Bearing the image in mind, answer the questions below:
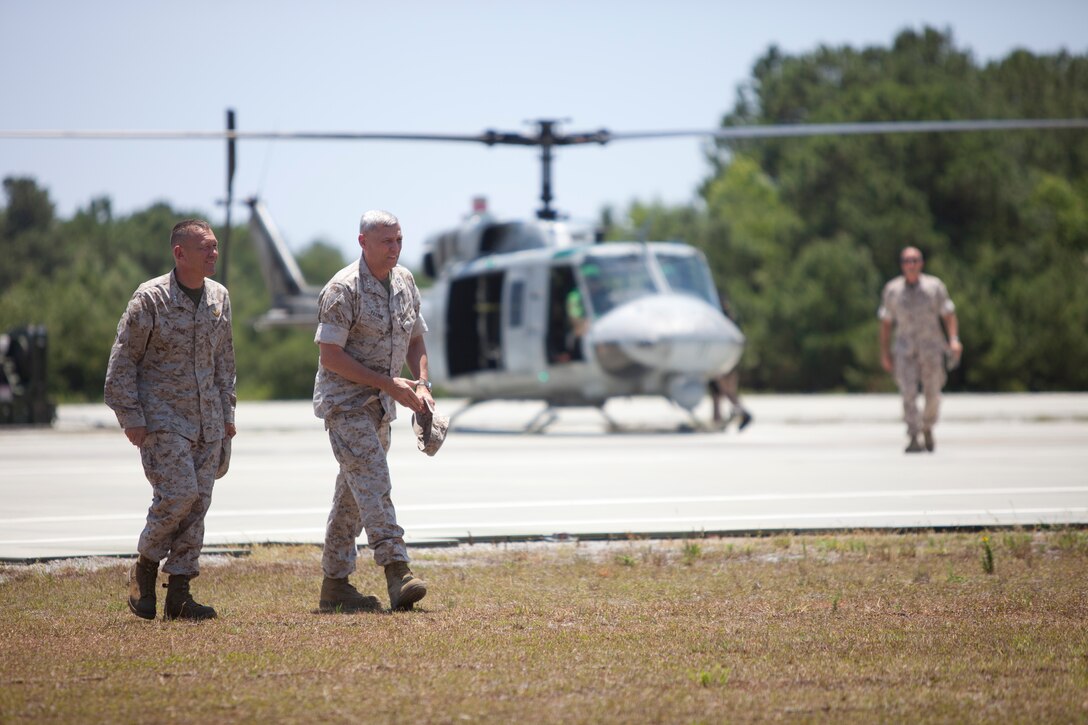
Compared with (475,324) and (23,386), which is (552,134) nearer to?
(475,324)

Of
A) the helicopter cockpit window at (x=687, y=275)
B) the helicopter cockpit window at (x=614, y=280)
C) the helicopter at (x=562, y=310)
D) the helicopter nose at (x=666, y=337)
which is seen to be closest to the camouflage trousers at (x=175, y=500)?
the helicopter at (x=562, y=310)

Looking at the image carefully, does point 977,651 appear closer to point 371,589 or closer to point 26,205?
point 371,589

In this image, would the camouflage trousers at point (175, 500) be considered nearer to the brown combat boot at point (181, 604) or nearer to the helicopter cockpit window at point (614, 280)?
the brown combat boot at point (181, 604)

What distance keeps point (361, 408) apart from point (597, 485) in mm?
6110

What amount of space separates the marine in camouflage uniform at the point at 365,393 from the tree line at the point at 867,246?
40.4 meters

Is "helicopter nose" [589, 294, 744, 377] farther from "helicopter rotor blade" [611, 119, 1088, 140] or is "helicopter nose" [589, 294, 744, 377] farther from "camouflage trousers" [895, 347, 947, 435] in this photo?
"camouflage trousers" [895, 347, 947, 435]

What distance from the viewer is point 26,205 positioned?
89688 millimetres

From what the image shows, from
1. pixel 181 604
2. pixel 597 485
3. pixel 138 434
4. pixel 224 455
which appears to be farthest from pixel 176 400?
pixel 597 485

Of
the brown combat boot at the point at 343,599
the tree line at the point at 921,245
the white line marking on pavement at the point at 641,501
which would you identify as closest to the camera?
the brown combat boot at the point at 343,599

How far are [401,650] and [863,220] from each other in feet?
189

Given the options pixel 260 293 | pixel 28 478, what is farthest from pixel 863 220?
A: pixel 28 478

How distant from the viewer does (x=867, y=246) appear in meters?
61.1

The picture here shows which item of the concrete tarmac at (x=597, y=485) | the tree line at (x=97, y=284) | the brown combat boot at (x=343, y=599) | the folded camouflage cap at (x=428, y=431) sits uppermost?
the folded camouflage cap at (x=428, y=431)

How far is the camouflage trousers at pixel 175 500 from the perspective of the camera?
6.34 metres
